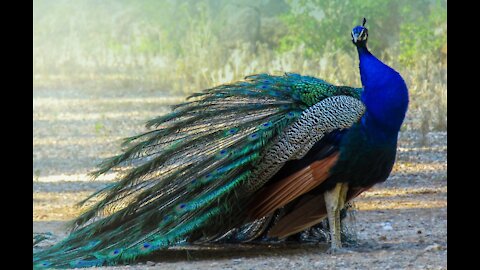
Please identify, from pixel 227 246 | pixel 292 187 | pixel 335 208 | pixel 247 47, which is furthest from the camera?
pixel 247 47

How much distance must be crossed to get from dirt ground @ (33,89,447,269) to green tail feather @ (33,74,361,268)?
190 millimetres

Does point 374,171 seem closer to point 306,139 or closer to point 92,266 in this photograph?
point 306,139

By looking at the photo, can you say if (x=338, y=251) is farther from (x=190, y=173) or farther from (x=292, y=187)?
(x=190, y=173)

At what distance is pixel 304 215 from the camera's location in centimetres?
539

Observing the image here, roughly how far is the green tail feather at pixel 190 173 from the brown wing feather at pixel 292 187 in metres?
0.12

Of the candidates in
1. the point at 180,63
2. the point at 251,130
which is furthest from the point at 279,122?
the point at 180,63

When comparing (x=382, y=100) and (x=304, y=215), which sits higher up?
(x=382, y=100)

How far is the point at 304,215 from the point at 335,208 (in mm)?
219

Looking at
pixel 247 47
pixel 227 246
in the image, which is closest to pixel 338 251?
pixel 227 246

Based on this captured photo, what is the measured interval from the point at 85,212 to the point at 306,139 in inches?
51.8

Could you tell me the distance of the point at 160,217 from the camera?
5207mm

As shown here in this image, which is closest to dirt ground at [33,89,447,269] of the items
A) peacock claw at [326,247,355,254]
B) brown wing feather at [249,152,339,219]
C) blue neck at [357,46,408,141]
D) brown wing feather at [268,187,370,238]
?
peacock claw at [326,247,355,254]

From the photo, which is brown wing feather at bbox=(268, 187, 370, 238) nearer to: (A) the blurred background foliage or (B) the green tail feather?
(B) the green tail feather
